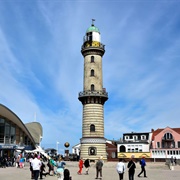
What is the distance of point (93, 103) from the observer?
46.3 meters

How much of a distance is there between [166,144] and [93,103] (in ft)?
91.3

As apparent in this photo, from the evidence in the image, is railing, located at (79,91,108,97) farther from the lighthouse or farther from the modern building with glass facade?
the modern building with glass facade

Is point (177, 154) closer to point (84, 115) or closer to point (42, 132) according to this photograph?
point (84, 115)

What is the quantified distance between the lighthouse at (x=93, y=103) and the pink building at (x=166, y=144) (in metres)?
23.0

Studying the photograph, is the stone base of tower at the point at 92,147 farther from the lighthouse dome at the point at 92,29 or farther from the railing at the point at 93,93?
the lighthouse dome at the point at 92,29

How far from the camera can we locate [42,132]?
76500mm

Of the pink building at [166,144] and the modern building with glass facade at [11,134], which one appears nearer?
the modern building with glass facade at [11,134]

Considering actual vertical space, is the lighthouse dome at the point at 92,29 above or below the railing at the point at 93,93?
above

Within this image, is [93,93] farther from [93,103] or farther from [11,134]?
[11,134]

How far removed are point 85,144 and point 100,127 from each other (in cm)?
370

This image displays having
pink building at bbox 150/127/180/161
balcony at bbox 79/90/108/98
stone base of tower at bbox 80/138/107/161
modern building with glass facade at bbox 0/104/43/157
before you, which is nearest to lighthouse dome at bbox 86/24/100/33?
balcony at bbox 79/90/108/98

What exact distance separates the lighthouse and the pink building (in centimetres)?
2300

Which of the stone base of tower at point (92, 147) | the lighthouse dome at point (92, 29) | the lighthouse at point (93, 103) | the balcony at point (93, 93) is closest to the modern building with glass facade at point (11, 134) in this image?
the stone base of tower at point (92, 147)

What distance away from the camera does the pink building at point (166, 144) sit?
6406 cm
